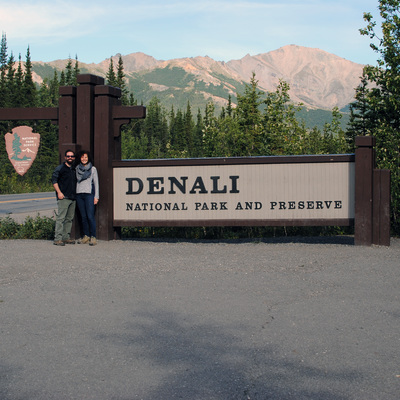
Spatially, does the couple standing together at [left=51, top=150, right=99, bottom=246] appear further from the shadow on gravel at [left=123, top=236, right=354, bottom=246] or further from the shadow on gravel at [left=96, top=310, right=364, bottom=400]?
the shadow on gravel at [left=96, top=310, right=364, bottom=400]

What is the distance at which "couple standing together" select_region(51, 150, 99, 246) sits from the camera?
11.4m

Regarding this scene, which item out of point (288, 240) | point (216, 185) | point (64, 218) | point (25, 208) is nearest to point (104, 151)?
point (64, 218)

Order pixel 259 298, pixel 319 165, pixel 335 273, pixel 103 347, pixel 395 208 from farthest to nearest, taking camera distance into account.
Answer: pixel 395 208 < pixel 319 165 < pixel 335 273 < pixel 259 298 < pixel 103 347

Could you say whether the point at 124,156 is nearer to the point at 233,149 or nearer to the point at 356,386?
the point at 233,149

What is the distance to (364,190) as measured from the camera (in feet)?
36.2

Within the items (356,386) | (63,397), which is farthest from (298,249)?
(63,397)

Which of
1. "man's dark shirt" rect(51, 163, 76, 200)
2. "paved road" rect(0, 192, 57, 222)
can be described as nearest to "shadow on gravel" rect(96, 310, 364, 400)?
"man's dark shirt" rect(51, 163, 76, 200)

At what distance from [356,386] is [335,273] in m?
4.18

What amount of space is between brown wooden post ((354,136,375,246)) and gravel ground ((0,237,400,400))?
1261 mm

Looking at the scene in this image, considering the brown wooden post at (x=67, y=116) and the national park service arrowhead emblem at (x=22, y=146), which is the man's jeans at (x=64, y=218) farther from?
the national park service arrowhead emblem at (x=22, y=146)

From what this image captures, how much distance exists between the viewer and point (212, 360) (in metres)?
4.59

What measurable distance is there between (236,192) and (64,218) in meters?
3.42

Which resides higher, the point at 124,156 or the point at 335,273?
the point at 124,156

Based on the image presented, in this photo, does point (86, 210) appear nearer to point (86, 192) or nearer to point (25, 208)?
point (86, 192)
